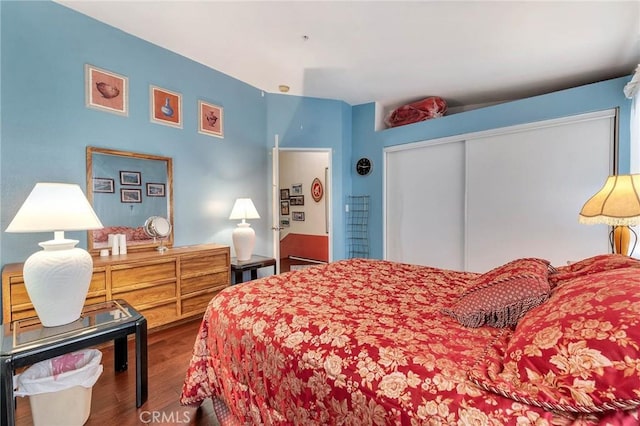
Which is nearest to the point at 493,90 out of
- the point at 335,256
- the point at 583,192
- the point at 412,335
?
the point at 583,192

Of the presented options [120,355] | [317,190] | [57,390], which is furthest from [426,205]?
[57,390]

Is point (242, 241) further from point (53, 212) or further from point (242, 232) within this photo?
point (53, 212)

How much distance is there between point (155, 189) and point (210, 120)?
998mm

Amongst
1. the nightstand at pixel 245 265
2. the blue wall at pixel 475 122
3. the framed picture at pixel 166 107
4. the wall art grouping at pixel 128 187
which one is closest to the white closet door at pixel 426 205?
the blue wall at pixel 475 122

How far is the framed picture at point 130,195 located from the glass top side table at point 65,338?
43.3 inches

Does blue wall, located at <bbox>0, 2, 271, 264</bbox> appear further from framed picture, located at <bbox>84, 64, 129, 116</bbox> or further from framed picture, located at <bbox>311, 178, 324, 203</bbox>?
framed picture, located at <bbox>311, 178, 324, 203</bbox>

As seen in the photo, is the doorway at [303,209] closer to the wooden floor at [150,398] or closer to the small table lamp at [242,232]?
the small table lamp at [242,232]

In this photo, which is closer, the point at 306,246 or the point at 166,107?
the point at 166,107

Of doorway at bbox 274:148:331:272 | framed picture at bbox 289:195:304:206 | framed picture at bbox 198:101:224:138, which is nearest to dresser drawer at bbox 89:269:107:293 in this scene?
framed picture at bbox 198:101:224:138

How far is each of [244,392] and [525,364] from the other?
1.03 meters

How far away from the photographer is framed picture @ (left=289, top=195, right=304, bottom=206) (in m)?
5.94

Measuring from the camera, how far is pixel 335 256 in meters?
4.06

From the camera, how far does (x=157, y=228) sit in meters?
2.66
